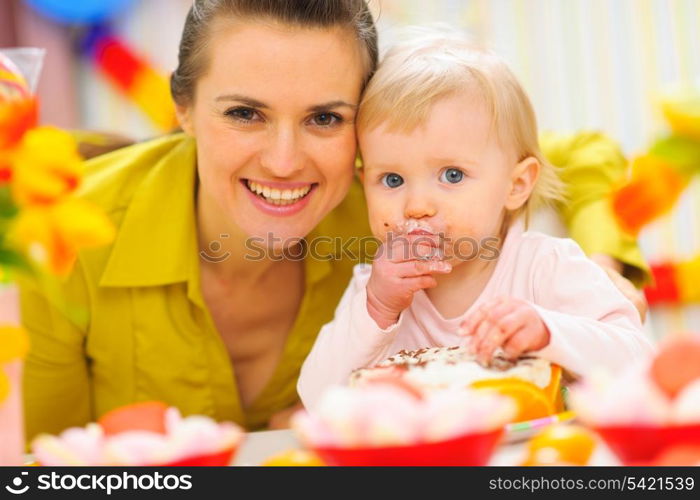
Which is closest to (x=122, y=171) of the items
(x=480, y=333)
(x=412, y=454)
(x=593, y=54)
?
(x=480, y=333)

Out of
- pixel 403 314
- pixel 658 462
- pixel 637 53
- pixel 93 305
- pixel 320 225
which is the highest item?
pixel 637 53

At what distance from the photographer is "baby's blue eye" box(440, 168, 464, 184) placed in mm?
1231

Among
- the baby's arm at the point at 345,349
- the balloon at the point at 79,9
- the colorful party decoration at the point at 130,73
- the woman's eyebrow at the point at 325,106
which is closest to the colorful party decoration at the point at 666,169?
the baby's arm at the point at 345,349

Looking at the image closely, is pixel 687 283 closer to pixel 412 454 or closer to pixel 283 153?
pixel 283 153

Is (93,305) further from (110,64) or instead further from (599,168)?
(110,64)

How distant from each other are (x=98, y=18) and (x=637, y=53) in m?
2.00

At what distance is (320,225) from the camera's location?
1.67m

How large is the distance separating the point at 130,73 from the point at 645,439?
3048mm

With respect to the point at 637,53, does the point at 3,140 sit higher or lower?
lower

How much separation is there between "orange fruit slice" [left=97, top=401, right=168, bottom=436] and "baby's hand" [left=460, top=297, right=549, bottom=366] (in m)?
0.38

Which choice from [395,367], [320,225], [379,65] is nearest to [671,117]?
[395,367]

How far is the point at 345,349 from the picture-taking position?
1233mm

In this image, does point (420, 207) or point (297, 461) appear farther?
point (420, 207)

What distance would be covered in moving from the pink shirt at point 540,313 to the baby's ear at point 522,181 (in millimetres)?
39
